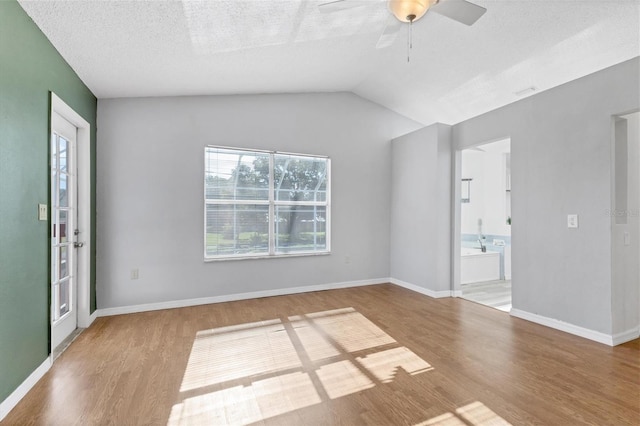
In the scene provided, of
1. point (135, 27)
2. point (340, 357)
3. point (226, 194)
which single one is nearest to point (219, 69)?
point (135, 27)

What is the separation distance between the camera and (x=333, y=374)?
7.36ft

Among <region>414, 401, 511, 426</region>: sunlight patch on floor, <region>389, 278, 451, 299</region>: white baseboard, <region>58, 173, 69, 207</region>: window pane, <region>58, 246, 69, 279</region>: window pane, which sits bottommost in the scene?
<region>414, 401, 511, 426</region>: sunlight patch on floor

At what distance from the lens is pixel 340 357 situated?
2.52m

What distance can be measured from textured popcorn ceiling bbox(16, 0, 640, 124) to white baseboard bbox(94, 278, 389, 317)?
98.5 inches

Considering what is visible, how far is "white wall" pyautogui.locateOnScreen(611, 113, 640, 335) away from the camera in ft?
9.14

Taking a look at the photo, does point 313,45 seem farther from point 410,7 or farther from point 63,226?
point 63,226

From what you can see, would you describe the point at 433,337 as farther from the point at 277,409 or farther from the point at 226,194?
the point at 226,194

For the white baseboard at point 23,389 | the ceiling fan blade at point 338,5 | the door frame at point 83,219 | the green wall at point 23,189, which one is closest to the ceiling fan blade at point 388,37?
the ceiling fan blade at point 338,5

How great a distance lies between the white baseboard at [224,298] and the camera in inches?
141

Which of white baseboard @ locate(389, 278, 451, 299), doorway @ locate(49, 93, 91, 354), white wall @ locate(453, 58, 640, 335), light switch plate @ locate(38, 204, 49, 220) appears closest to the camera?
light switch plate @ locate(38, 204, 49, 220)

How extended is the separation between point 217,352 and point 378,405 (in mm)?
1445

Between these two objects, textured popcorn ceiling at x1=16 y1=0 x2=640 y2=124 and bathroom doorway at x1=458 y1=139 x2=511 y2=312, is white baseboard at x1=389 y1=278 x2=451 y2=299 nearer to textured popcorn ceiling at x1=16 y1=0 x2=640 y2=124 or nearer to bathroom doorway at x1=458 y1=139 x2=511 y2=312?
bathroom doorway at x1=458 y1=139 x2=511 y2=312

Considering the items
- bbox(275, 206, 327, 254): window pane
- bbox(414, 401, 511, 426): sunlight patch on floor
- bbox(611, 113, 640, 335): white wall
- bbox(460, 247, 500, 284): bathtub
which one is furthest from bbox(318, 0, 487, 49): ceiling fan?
bbox(460, 247, 500, 284): bathtub

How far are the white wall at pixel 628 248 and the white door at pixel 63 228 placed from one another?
4919 millimetres
